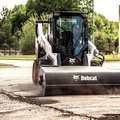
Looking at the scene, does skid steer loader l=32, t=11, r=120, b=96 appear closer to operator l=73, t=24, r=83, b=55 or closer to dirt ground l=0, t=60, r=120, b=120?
operator l=73, t=24, r=83, b=55

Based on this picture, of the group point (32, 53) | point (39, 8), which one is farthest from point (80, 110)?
point (32, 53)

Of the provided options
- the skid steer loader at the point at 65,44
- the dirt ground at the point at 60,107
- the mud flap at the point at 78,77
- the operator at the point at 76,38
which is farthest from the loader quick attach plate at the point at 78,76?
the operator at the point at 76,38

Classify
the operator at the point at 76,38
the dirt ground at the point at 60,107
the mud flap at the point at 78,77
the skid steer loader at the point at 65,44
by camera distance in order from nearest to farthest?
the dirt ground at the point at 60,107 → the mud flap at the point at 78,77 → the skid steer loader at the point at 65,44 → the operator at the point at 76,38

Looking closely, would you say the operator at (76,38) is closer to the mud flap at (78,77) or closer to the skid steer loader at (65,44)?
the skid steer loader at (65,44)

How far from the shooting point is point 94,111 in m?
9.88

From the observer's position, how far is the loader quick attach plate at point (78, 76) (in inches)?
535

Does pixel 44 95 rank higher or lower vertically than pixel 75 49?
lower

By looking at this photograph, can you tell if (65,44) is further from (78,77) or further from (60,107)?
(60,107)

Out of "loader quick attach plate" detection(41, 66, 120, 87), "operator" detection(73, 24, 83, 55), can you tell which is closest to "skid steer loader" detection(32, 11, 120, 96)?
"operator" detection(73, 24, 83, 55)

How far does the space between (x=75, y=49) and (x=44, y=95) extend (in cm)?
366

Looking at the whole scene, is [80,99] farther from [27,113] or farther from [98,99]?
[27,113]

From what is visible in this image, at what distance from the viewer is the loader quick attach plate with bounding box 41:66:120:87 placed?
13594 millimetres

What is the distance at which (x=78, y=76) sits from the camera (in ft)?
45.2

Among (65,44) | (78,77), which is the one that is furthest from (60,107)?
(65,44)
